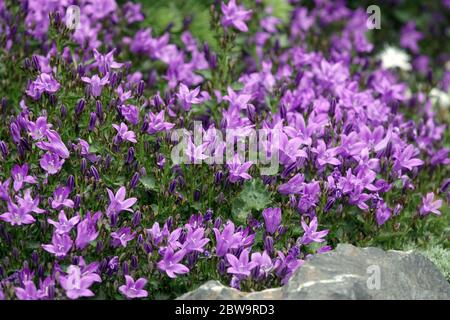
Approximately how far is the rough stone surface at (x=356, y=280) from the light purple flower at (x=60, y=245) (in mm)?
689

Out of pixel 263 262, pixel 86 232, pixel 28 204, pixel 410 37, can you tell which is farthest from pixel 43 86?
pixel 410 37

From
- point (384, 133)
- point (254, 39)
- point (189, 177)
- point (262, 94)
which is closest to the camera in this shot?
point (189, 177)

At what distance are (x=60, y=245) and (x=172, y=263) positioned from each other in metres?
0.63

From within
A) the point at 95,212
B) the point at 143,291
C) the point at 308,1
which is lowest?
the point at 143,291

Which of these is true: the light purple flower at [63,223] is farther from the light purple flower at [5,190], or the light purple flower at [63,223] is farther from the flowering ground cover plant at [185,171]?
the light purple flower at [5,190]

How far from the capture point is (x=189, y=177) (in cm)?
477

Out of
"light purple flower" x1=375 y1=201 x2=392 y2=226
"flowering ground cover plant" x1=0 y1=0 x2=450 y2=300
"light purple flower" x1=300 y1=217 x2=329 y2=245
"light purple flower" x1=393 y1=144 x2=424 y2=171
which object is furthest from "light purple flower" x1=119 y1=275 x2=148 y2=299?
"light purple flower" x1=393 y1=144 x2=424 y2=171

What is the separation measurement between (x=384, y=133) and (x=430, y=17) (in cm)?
456

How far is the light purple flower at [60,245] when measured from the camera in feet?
13.4

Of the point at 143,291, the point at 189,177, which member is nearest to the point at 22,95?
the point at 189,177

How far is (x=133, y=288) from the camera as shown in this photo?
412 centimetres

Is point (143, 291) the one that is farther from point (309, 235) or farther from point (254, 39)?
point (254, 39)

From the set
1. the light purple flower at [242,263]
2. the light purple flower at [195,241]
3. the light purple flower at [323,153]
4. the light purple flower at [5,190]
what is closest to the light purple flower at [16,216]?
the light purple flower at [5,190]

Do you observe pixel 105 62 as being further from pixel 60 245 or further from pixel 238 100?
pixel 60 245
